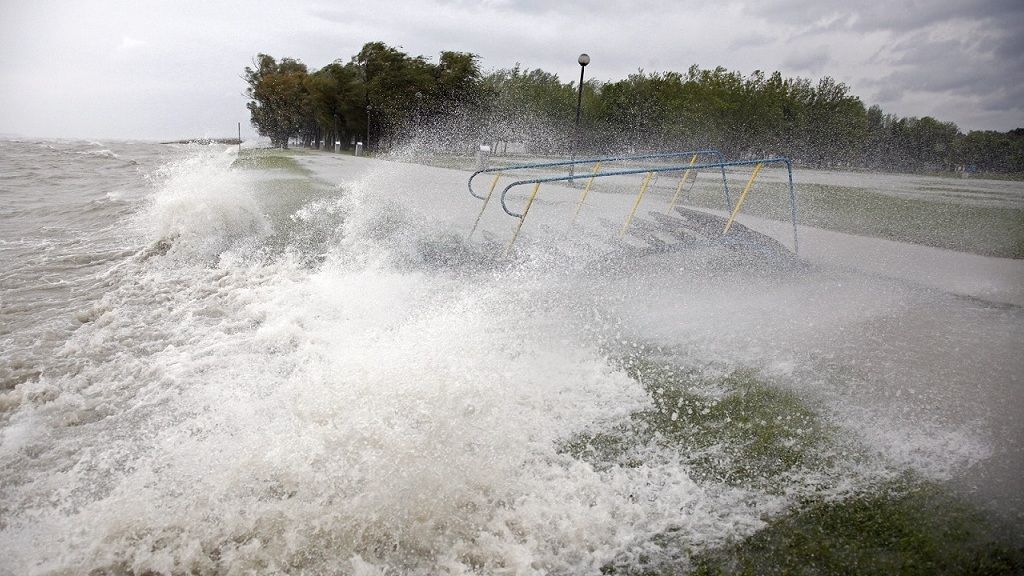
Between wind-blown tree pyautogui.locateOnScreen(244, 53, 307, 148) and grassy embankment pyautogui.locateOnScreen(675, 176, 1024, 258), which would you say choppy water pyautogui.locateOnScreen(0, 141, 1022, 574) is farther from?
wind-blown tree pyautogui.locateOnScreen(244, 53, 307, 148)

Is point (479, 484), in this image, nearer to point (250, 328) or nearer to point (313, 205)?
point (250, 328)

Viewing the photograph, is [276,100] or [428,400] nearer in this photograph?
[428,400]

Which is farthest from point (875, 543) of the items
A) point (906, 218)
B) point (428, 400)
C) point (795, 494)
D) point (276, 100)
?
point (276, 100)

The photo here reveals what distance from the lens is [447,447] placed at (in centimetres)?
312

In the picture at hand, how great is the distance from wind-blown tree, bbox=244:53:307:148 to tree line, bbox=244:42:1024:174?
0.26 meters

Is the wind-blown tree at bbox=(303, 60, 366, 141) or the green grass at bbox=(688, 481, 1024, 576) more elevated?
the wind-blown tree at bbox=(303, 60, 366, 141)

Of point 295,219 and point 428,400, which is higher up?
point 295,219

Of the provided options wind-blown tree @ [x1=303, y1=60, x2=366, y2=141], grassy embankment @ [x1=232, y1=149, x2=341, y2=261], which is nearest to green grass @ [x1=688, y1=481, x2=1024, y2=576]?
grassy embankment @ [x1=232, y1=149, x2=341, y2=261]

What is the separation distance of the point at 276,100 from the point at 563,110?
3500cm

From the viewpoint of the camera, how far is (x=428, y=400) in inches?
142

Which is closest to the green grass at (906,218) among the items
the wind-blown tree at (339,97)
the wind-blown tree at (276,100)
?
the wind-blown tree at (339,97)

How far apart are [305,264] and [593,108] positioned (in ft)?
174

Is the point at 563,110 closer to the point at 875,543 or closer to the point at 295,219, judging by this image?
the point at 295,219

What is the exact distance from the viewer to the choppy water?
8.21 feet
